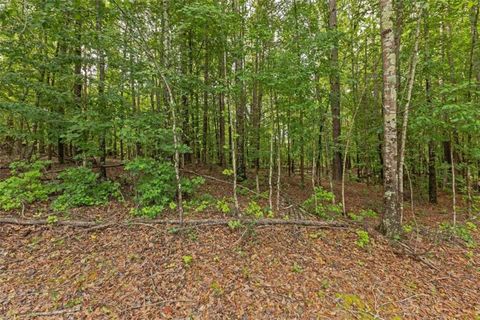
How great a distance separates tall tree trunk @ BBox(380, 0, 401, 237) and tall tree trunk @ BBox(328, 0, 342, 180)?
41.9 inches

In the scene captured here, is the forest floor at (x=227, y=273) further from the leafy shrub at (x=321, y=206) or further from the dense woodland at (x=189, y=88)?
the leafy shrub at (x=321, y=206)

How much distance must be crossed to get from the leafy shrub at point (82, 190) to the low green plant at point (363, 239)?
612 cm

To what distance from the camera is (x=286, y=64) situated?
5.51m

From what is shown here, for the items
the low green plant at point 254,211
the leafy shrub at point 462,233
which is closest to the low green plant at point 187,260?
the low green plant at point 254,211

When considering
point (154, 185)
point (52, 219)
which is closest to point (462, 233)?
point (154, 185)

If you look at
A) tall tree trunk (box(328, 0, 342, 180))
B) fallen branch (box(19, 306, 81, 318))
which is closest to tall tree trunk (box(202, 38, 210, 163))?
tall tree trunk (box(328, 0, 342, 180))

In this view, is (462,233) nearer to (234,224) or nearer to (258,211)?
(258,211)

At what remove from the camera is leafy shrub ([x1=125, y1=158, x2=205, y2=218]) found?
5391 mm

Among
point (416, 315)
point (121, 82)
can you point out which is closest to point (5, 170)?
point (121, 82)

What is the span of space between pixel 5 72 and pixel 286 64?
7080 mm

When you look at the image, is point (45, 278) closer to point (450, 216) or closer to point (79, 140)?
point (79, 140)

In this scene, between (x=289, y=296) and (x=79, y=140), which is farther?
(x=79, y=140)

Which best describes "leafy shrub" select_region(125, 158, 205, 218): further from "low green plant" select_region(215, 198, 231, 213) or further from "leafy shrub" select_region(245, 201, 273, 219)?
"leafy shrub" select_region(245, 201, 273, 219)

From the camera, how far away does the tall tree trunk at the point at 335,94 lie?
6.23 metres
